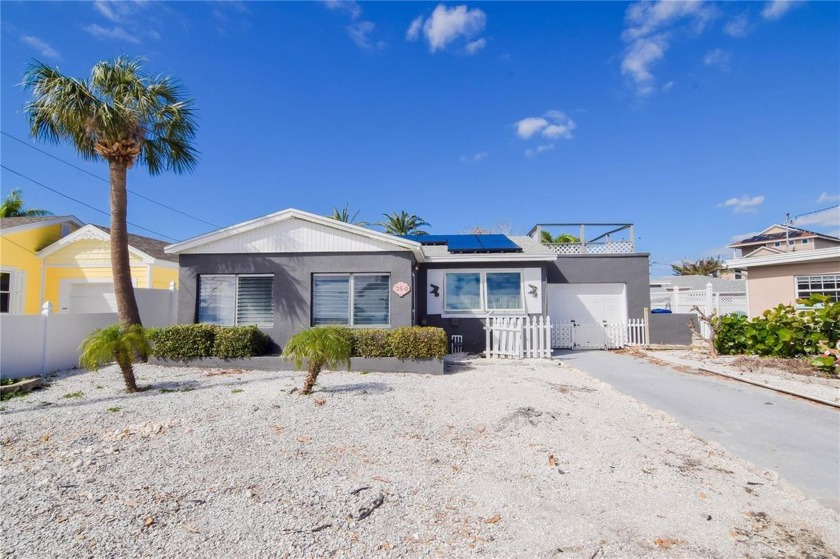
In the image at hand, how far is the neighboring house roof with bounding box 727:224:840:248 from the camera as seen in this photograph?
2694cm

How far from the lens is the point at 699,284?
30.3m

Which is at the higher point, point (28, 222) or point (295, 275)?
point (28, 222)

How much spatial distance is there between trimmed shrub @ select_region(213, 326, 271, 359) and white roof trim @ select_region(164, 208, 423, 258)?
2.49 m

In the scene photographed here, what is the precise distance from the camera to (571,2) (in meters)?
10.4

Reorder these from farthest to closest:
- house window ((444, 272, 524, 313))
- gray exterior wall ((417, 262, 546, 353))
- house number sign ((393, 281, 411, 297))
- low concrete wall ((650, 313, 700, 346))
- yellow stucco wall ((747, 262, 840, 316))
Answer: low concrete wall ((650, 313, 700, 346)) → house window ((444, 272, 524, 313)) → gray exterior wall ((417, 262, 546, 353)) → yellow stucco wall ((747, 262, 840, 316)) → house number sign ((393, 281, 411, 297))

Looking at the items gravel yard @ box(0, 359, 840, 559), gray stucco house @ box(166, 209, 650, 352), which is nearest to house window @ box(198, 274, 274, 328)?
gray stucco house @ box(166, 209, 650, 352)

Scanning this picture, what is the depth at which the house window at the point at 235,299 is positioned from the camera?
9766 mm

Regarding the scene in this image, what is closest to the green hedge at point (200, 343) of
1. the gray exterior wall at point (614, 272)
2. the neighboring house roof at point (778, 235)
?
the gray exterior wall at point (614, 272)

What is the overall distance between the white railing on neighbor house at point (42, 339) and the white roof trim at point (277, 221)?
2713mm

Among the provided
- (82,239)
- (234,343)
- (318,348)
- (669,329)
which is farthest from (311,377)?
(82,239)

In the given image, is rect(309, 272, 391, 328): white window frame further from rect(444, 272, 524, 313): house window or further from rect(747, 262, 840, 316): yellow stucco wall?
rect(747, 262, 840, 316): yellow stucco wall

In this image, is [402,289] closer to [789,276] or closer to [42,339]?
[42,339]

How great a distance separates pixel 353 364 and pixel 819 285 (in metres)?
14.5

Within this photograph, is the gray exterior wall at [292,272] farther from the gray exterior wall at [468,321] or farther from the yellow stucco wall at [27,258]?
the yellow stucco wall at [27,258]
